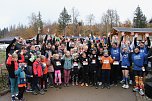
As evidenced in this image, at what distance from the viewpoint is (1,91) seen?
9.50m

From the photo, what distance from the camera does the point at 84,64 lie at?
10758 mm

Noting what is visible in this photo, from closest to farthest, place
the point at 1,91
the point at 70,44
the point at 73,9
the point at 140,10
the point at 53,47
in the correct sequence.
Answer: the point at 1,91, the point at 53,47, the point at 70,44, the point at 140,10, the point at 73,9


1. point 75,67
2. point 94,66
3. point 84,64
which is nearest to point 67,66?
→ point 75,67

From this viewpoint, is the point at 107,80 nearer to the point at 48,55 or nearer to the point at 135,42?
the point at 135,42

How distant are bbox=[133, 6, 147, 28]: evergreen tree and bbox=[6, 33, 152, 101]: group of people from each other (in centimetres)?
5289

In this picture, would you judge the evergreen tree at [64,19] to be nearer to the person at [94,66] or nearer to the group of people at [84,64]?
the group of people at [84,64]

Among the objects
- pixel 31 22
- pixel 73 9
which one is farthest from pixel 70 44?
pixel 73 9

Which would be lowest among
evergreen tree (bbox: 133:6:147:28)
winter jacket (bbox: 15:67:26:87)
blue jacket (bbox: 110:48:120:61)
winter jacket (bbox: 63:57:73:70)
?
winter jacket (bbox: 15:67:26:87)

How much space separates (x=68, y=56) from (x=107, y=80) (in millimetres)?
2061

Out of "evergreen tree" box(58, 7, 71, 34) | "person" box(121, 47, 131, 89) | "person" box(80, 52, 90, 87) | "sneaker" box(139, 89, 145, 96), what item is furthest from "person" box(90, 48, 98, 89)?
"evergreen tree" box(58, 7, 71, 34)

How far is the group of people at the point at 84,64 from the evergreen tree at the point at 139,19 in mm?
52888

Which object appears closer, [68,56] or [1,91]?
[1,91]

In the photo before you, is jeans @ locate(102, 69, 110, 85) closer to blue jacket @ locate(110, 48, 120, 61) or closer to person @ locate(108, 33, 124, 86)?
person @ locate(108, 33, 124, 86)

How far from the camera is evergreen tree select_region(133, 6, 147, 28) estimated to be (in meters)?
61.8
